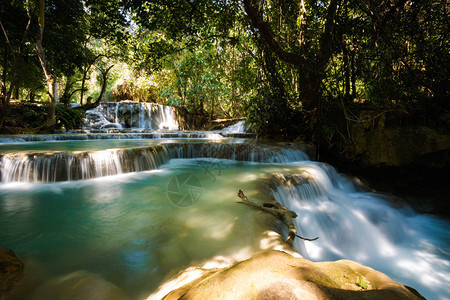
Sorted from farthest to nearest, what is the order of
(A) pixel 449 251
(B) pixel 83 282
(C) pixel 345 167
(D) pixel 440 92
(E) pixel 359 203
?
(C) pixel 345 167 → (D) pixel 440 92 → (E) pixel 359 203 → (A) pixel 449 251 → (B) pixel 83 282

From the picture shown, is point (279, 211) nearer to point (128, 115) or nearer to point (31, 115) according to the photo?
point (31, 115)

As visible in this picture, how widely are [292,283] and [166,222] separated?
2.09 meters

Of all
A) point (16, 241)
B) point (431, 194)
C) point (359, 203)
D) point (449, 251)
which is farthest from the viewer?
point (431, 194)

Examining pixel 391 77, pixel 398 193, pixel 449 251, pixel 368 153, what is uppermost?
pixel 391 77

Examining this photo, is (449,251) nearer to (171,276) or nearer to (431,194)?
(431,194)

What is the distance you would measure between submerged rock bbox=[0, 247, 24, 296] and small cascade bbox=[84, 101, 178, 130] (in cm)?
1520

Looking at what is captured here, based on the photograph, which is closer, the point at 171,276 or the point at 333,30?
the point at 171,276

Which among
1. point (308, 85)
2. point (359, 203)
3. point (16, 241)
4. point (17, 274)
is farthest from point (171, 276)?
point (308, 85)

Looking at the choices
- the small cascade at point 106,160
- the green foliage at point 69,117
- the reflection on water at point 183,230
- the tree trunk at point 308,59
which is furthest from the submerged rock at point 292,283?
the green foliage at point 69,117

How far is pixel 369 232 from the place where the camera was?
3.90 metres

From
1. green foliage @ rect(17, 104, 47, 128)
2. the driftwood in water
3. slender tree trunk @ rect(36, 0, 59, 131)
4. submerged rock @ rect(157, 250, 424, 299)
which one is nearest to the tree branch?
the driftwood in water

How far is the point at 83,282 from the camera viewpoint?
155cm

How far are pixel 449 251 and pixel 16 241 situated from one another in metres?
6.84

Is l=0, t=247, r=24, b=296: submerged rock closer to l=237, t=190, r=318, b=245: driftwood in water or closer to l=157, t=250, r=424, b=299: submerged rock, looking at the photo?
l=157, t=250, r=424, b=299: submerged rock
